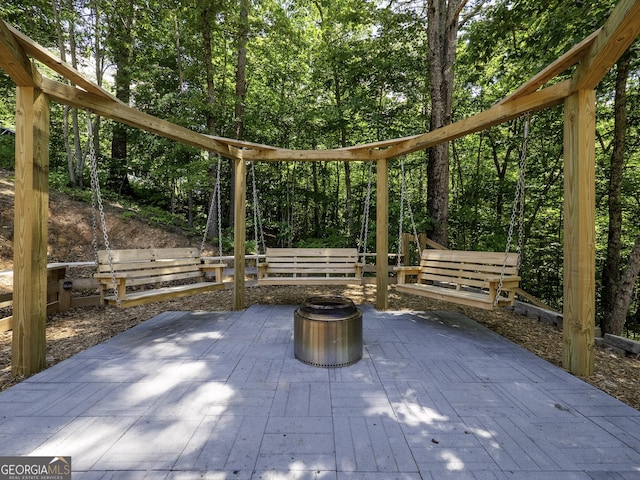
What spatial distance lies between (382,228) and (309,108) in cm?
550

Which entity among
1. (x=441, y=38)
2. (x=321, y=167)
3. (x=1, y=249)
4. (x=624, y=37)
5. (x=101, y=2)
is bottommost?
(x=1, y=249)

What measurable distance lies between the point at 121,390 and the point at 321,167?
9.24 meters

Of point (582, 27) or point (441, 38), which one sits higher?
point (441, 38)

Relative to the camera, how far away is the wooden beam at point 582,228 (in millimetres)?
2793

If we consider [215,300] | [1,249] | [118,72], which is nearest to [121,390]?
[215,300]

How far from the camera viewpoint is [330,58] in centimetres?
880

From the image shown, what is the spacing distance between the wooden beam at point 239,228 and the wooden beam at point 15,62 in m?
2.57

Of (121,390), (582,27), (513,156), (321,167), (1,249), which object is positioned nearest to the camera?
(121,390)

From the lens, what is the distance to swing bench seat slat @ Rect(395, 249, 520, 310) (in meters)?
3.50

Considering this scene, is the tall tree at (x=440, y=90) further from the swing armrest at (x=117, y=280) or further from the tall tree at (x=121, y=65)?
the tall tree at (x=121, y=65)

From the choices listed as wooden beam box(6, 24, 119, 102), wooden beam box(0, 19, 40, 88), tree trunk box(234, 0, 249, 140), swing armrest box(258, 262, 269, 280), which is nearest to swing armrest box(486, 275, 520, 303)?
swing armrest box(258, 262, 269, 280)

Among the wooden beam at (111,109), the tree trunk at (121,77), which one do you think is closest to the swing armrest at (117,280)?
the wooden beam at (111,109)

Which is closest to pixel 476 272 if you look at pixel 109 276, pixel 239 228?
pixel 239 228

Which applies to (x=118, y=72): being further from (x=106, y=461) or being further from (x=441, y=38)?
(x=106, y=461)
